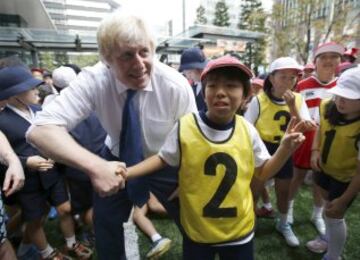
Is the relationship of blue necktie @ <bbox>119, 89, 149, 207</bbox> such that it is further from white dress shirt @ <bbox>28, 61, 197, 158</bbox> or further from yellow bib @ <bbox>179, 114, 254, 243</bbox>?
yellow bib @ <bbox>179, 114, 254, 243</bbox>

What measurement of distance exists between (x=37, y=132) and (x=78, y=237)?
2.22m

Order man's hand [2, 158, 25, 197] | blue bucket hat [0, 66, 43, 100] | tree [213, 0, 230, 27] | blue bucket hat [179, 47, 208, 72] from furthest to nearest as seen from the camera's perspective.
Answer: tree [213, 0, 230, 27], blue bucket hat [179, 47, 208, 72], blue bucket hat [0, 66, 43, 100], man's hand [2, 158, 25, 197]

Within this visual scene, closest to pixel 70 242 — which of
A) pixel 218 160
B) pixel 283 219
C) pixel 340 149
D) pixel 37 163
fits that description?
pixel 37 163

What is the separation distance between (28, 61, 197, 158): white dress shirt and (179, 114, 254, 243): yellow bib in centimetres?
18

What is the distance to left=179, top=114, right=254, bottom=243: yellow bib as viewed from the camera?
1576mm

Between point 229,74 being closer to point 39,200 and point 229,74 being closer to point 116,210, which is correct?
point 116,210

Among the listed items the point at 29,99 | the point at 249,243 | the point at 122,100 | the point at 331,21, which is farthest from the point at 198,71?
the point at 331,21

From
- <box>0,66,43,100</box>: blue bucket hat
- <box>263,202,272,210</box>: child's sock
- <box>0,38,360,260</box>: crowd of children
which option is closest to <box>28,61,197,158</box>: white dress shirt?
<box>0,38,360,260</box>: crowd of children

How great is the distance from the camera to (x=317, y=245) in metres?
2.87

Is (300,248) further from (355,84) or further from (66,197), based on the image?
(66,197)

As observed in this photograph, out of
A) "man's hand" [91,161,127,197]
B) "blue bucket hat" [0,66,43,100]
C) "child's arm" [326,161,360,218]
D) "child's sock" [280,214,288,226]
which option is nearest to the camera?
"man's hand" [91,161,127,197]

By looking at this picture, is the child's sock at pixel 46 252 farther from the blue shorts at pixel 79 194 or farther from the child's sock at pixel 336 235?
the child's sock at pixel 336 235

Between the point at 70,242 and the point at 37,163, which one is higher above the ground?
the point at 37,163

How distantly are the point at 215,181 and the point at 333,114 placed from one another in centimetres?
131
